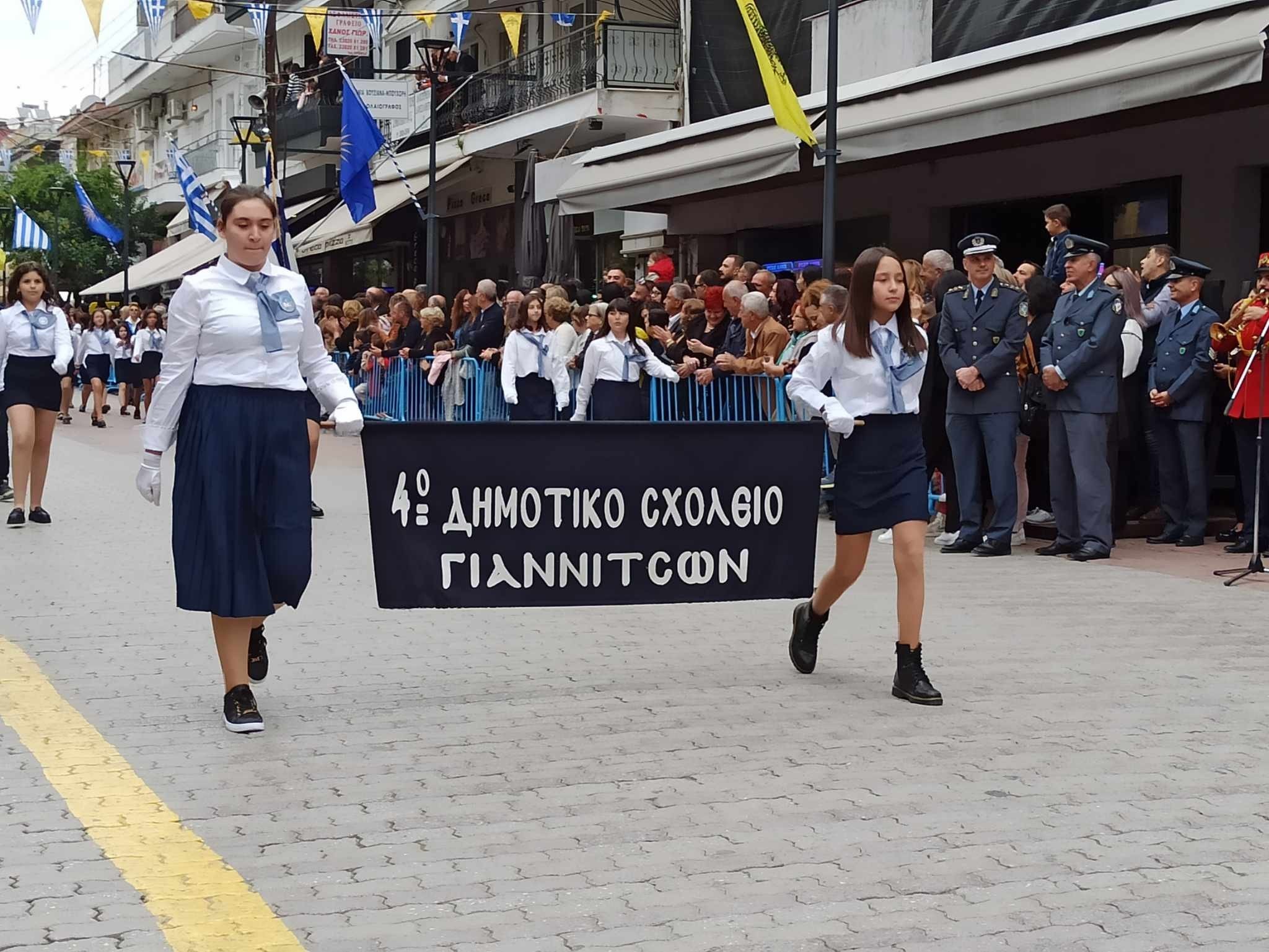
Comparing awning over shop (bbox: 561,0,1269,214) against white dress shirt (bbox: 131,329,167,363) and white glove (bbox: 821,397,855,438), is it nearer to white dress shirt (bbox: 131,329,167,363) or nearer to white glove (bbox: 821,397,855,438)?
white glove (bbox: 821,397,855,438)

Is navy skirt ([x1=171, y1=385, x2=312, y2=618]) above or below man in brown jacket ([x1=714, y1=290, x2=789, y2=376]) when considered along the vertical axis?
below

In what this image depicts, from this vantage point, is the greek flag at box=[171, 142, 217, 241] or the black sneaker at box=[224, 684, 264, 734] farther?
the greek flag at box=[171, 142, 217, 241]

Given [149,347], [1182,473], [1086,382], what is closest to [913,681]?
[1086,382]

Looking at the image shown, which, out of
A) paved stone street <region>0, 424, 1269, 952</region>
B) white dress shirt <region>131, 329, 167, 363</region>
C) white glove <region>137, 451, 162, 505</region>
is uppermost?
white dress shirt <region>131, 329, 167, 363</region>

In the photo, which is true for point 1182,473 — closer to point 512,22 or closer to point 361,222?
point 512,22

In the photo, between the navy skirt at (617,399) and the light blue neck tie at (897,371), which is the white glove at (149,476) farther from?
the navy skirt at (617,399)

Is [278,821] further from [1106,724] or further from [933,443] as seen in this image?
[933,443]

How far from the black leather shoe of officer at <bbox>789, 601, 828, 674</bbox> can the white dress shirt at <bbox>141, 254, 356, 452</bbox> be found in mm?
2152

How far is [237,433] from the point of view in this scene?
20.0ft

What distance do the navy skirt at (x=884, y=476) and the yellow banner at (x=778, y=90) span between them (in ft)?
23.2

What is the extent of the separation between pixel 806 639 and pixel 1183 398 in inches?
215

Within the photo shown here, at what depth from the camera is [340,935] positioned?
402cm

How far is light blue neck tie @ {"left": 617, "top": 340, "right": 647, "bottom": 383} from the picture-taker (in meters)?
13.5

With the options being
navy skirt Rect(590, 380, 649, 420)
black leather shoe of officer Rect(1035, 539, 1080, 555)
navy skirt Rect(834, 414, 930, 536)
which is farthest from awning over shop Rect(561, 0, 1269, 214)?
navy skirt Rect(834, 414, 930, 536)
